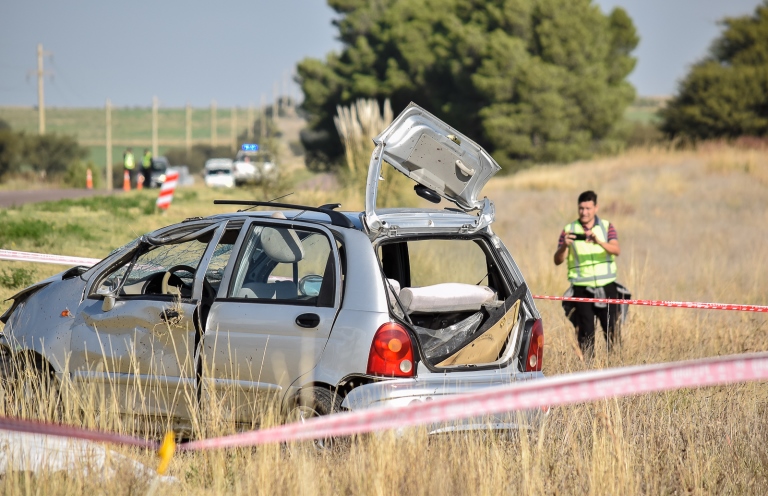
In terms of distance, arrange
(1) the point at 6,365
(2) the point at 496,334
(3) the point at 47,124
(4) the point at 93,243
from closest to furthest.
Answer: (2) the point at 496,334 < (1) the point at 6,365 < (4) the point at 93,243 < (3) the point at 47,124

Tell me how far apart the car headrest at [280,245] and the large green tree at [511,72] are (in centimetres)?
4485

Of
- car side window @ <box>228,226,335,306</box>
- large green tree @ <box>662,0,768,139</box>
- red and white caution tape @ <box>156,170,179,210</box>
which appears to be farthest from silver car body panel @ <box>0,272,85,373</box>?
large green tree @ <box>662,0,768,139</box>

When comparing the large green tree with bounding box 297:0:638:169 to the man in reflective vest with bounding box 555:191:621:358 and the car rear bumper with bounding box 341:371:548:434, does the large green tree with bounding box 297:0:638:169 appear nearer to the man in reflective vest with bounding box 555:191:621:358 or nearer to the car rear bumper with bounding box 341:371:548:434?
the man in reflective vest with bounding box 555:191:621:358

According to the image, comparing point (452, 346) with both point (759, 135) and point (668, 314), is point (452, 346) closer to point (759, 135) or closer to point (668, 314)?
point (668, 314)

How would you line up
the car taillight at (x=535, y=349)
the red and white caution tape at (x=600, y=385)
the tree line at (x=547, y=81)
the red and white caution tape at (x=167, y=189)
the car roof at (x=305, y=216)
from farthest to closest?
1. the tree line at (x=547, y=81)
2. the red and white caution tape at (x=167, y=189)
3. the car taillight at (x=535, y=349)
4. the car roof at (x=305, y=216)
5. the red and white caution tape at (x=600, y=385)

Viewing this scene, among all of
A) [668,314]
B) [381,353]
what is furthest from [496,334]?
[668,314]

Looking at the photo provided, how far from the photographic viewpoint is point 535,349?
19.1ft

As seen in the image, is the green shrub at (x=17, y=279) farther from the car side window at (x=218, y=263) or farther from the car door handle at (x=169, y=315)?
the car door handle at (x=169, y=315)

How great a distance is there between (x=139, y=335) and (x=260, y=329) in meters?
0.85

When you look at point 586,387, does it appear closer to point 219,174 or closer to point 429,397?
point 429,397

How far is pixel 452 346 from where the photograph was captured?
18.7 ft

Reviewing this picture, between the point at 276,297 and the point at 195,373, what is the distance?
65 cm

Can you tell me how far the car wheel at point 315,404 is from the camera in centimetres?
515

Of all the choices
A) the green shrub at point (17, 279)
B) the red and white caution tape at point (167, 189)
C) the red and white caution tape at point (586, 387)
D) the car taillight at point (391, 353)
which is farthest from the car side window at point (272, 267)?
the red and white caution tape at point (167, 189)
